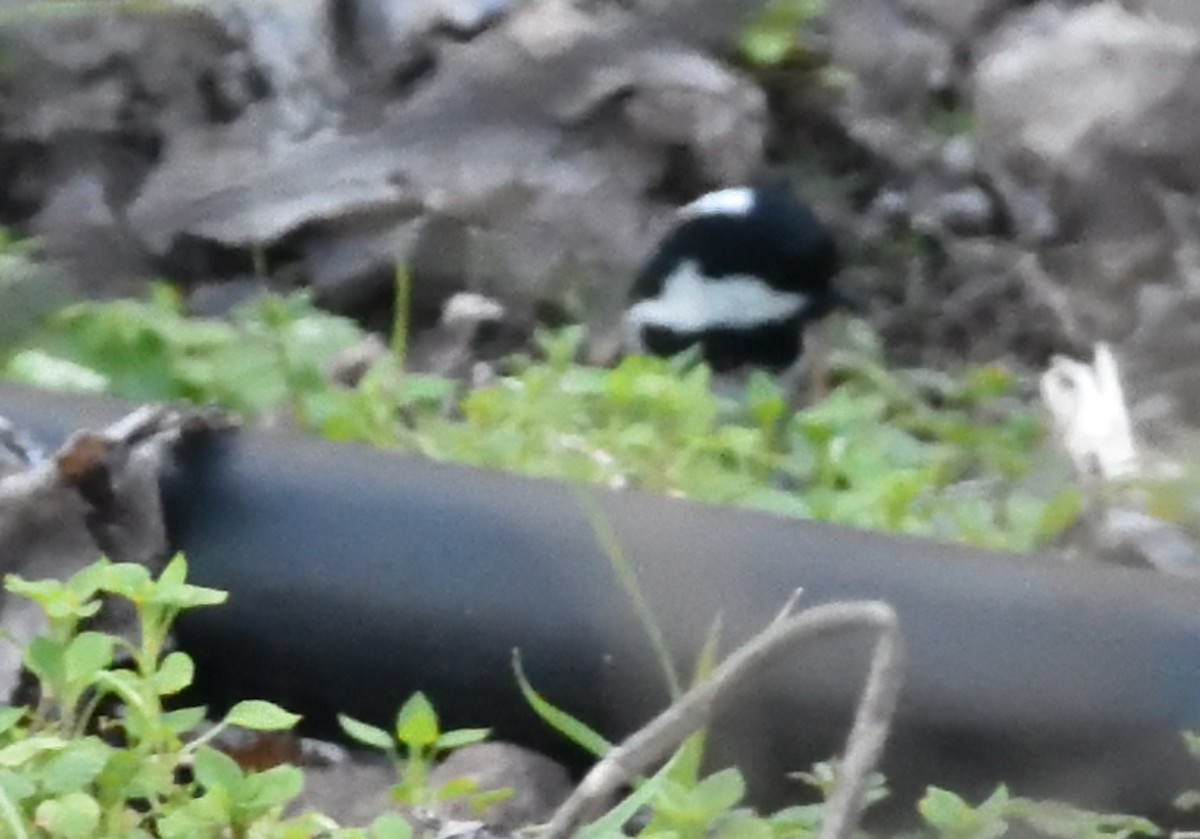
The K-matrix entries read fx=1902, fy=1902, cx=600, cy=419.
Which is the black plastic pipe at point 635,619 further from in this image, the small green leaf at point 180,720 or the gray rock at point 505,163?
the gray rock at point 505,163

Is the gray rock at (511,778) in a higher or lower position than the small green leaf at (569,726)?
lower

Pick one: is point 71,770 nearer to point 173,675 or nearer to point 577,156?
point 173,675

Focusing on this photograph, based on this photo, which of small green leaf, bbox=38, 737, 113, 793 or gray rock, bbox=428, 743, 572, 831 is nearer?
small green leaf, bbox=38, 737, 113, 793

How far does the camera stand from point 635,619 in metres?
1.21

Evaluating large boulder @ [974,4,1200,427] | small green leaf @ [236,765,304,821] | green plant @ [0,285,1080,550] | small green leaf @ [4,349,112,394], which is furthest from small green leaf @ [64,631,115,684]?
large boulder @ [974,4,1200,427]

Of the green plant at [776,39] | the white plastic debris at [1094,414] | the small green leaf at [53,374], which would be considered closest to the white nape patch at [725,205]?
the green plant at [776,39]

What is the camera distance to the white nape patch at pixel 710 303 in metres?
2.10

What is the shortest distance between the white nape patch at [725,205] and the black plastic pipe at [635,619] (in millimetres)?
929

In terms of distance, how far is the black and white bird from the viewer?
2.08m

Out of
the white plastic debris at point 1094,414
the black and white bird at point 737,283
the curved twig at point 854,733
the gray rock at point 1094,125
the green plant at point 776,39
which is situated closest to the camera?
the curved twig at point 854,733

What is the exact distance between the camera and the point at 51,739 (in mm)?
939

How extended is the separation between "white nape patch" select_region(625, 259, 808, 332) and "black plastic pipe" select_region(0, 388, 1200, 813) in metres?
0.79

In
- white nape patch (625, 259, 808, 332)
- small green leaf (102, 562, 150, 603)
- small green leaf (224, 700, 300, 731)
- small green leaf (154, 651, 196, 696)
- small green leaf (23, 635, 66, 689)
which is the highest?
small green leaf (102, 562, 150, 603)

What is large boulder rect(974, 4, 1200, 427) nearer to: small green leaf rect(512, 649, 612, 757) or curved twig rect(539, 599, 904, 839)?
small green leaf rect(512, 649, 612, 757)
